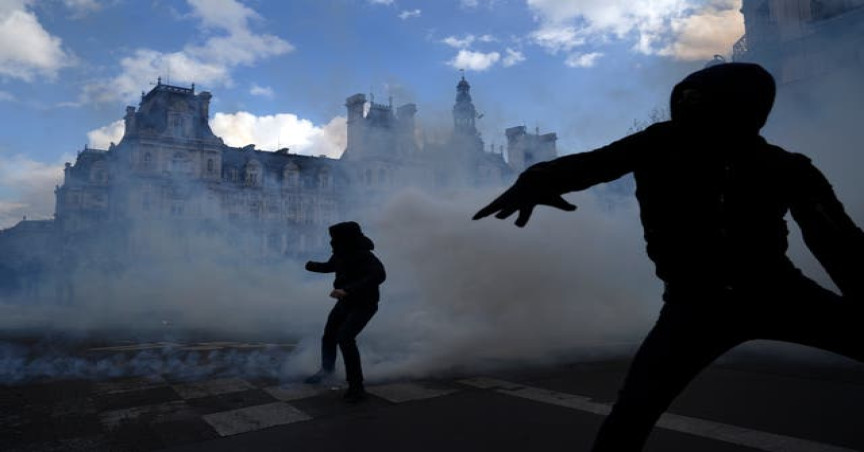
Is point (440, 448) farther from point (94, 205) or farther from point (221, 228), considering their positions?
point (94, 205)

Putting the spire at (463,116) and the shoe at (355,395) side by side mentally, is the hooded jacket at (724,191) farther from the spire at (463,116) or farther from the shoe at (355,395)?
the spire at (463,116)

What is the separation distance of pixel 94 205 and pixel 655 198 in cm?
3104

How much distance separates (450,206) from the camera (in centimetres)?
795

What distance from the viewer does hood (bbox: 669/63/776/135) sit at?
1.82 m

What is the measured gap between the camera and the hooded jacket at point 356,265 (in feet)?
16.1

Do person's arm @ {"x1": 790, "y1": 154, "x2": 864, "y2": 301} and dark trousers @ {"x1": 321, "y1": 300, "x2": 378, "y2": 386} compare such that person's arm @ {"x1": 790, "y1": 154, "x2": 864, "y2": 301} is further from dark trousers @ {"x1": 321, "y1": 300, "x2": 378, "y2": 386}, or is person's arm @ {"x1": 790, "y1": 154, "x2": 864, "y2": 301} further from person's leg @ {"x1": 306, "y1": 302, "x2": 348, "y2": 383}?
person's leg @ {"x1": 306, "y1": 302, "x2": 348, "y2": 383}

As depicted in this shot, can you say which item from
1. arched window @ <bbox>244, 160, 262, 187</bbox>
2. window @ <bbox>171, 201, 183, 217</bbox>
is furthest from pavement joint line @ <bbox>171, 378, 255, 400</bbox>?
arched window @ <bbox>244, 160, 262, 187</bbox>

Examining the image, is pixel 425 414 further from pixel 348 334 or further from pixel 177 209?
pixel 177 209

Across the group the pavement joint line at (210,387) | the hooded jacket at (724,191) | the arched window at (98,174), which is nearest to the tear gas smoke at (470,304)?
the pavement joint line at (210,387)

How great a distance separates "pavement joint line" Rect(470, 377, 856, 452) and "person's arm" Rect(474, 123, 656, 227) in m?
2.19

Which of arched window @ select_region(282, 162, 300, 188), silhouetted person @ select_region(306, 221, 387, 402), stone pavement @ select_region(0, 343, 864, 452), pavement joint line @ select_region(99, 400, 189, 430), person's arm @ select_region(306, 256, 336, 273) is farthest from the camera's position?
arched window @ select_region(282, 162, 300, 188)

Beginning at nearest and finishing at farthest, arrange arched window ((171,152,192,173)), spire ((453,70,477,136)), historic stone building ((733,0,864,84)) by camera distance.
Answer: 1. historic stone building ((733,0,864,84))
2. spire ((453,70,477,136))
3. arched window ((171,152,192,173))

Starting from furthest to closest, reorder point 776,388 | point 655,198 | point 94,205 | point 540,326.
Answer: point 94,205
point 540,326
point 776,388
point 655,198

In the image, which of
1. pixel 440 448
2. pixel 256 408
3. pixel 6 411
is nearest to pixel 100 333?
pixel 6 411
